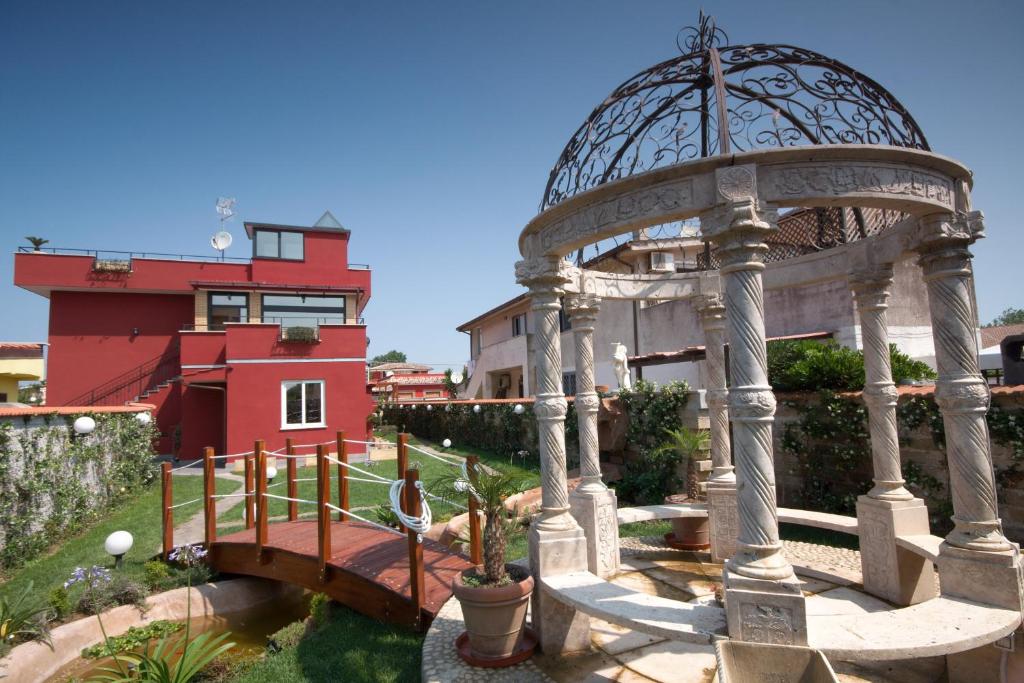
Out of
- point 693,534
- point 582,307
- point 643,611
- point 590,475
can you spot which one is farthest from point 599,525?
point 582,307

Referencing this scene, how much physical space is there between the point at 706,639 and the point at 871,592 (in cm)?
280

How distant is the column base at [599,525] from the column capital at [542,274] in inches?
87.7

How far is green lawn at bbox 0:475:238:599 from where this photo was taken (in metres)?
7.18

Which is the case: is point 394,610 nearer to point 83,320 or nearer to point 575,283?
point 575,283

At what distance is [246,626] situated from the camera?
22.9ft

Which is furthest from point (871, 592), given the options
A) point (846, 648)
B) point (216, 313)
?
point (216, 313)

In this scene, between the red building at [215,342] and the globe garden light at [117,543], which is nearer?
the globe garden light at [117,543]

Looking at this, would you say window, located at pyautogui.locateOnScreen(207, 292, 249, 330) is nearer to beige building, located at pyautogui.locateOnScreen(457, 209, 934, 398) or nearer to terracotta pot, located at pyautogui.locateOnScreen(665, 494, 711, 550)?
beige building, located at pyautogui.locateOnScreen(457, 209, 934, 398)

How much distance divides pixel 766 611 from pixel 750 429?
1004 mm

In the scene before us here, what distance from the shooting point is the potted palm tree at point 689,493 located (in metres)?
6.57

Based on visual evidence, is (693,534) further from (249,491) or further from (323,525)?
(249,491)

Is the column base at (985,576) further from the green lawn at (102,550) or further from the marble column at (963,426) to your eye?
the green lawn at (102,550)

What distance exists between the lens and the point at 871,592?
4.75 metres

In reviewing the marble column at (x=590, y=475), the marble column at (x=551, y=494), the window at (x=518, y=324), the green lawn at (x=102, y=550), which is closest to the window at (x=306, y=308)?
the window at (x=518, y=324)
